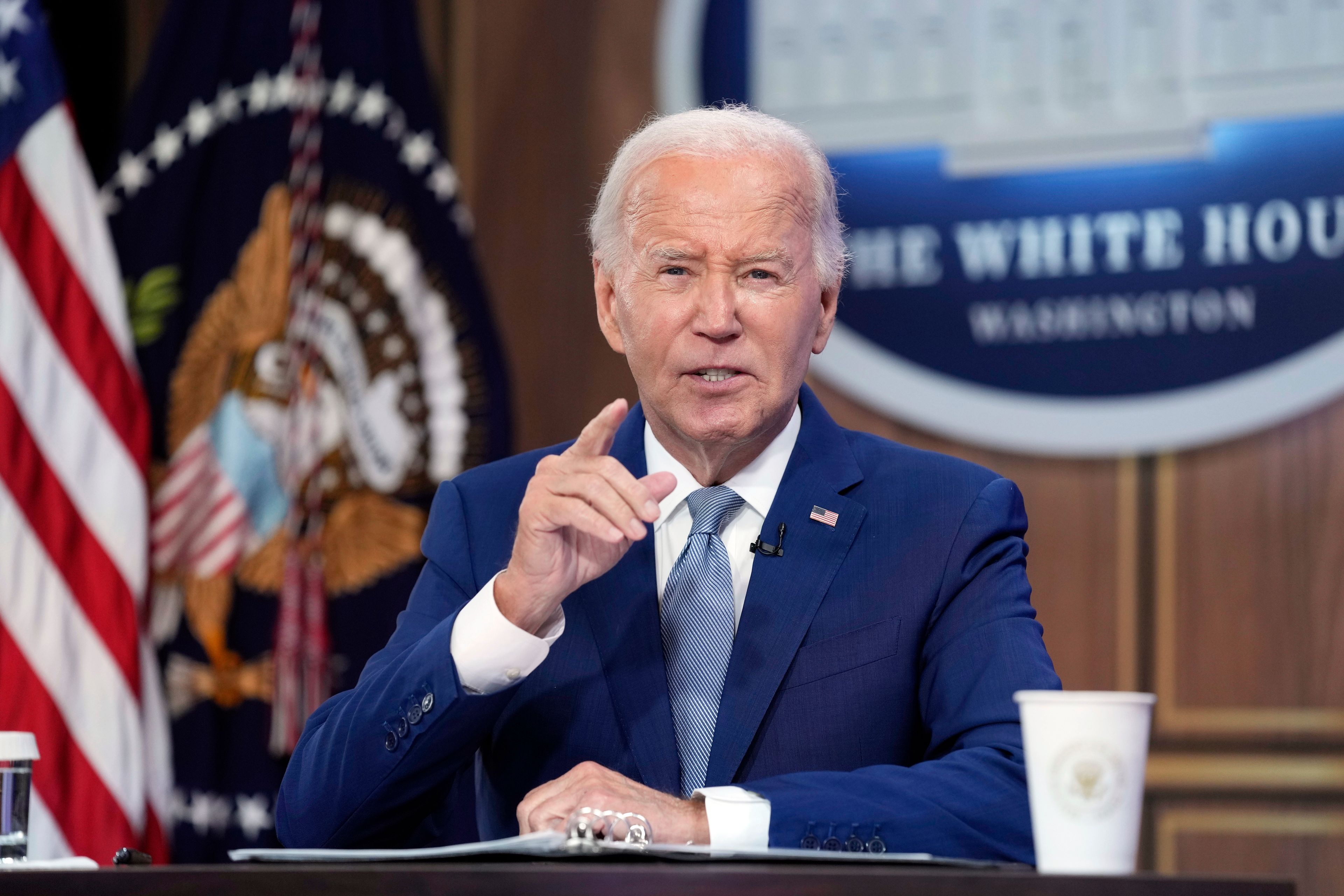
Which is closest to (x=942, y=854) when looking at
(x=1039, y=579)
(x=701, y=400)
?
(x=701, y=400)

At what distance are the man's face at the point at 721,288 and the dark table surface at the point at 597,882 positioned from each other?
0.79 metres

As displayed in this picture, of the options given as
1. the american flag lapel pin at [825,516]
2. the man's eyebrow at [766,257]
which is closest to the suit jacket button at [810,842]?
the american flag lapel pin at [825,516]

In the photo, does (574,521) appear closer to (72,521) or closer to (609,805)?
(609,805)

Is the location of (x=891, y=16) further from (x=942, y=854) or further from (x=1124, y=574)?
(x=942, y=854)

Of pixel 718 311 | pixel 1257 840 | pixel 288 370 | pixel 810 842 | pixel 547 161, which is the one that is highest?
pixel 547 161

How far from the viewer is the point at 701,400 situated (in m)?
1.78

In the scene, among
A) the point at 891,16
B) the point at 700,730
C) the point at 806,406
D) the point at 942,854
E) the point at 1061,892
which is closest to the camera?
the point at 1061,892

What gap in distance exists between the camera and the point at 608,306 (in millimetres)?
1945

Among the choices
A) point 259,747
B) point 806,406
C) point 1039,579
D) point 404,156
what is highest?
point 404,156

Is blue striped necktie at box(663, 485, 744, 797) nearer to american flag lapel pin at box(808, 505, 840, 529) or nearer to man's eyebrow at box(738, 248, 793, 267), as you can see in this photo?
american flag lapel pin at box(808, 505, 840, 529)

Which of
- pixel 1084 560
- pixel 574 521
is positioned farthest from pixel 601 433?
pixel 1084 560

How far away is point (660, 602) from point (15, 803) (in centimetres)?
74

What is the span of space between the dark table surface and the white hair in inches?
37.9

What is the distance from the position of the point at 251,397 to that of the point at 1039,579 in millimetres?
1750
